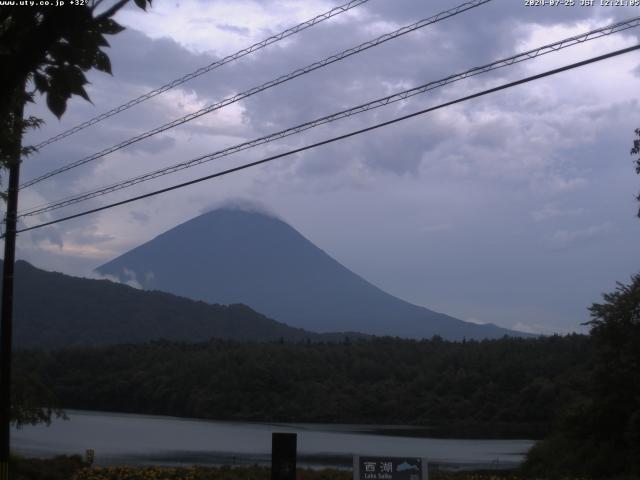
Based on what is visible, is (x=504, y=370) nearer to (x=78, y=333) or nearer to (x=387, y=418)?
(x=387, y=418)

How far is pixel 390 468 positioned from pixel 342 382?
69.6m

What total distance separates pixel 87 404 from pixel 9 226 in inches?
2191

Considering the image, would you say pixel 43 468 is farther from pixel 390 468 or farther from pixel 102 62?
pixel 102 62

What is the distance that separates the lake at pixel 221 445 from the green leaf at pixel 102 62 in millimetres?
28109

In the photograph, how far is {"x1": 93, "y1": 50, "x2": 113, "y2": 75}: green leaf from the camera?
4.94 m

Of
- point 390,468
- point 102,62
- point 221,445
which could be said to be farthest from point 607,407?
point 102,62

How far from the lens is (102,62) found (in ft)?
16.4

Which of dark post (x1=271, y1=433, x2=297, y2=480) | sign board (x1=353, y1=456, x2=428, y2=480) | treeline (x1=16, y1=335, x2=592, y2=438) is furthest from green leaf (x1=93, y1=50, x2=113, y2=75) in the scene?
treeline (x1=16, y1=335, x2=592, y2=438)

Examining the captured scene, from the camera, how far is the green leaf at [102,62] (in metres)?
4.94

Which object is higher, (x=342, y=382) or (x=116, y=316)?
(x=116, y=316)

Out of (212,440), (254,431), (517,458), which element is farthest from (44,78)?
(254,431)

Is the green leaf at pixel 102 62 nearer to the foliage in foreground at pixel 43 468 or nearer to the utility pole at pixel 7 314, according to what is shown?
the utility pole at pixel 7 314

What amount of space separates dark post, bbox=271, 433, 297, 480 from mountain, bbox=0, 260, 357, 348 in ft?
433

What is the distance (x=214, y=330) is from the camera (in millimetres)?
160750
